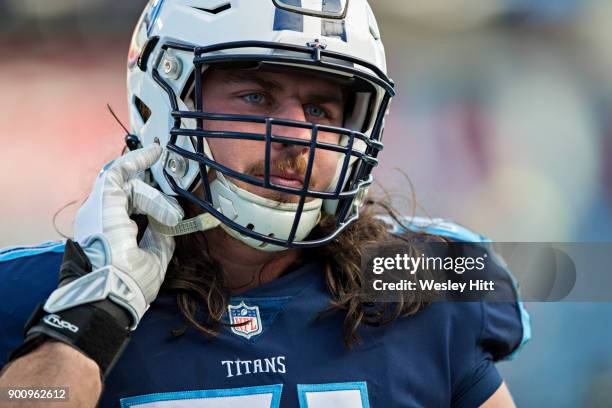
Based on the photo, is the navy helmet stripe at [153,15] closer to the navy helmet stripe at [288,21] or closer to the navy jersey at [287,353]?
the navy helmet stripe at [288,21]

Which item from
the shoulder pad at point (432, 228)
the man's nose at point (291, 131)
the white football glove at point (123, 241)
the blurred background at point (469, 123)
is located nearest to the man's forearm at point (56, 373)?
the white football glove at point (123, 241)

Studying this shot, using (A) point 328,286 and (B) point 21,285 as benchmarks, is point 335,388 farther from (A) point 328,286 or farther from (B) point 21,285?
(B) point 21,285

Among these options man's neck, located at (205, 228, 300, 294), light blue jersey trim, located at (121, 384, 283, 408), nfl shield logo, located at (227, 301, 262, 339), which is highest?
man's neck, located at (205, 228, 300, 294)

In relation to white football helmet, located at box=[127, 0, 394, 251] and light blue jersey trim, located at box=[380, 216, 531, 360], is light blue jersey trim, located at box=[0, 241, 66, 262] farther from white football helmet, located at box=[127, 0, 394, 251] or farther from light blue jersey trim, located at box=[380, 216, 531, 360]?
light blue jersey trim, located at box=[380, 216, 531, 360]

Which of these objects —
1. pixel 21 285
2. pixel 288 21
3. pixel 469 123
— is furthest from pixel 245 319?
pixel 469 123

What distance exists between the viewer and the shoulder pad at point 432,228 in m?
1.75

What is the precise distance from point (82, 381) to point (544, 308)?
202 centimetres

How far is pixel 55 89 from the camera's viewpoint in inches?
111

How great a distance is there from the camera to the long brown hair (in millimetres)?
1430

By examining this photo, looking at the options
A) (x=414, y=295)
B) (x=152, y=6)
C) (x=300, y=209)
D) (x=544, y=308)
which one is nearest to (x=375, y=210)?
(x=414, y=295)

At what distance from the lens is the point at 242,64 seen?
1.46 m

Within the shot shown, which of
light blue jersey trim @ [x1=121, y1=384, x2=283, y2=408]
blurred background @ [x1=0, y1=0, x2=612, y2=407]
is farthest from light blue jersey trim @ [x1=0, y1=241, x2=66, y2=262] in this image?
blurred background @ [x1=0, y1=0, x2=612, y2=407]

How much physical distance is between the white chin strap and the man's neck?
8cm

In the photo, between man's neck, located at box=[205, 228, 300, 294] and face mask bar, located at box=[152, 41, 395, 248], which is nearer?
face mask bar, located at box=[152, 41, 395, 248]
